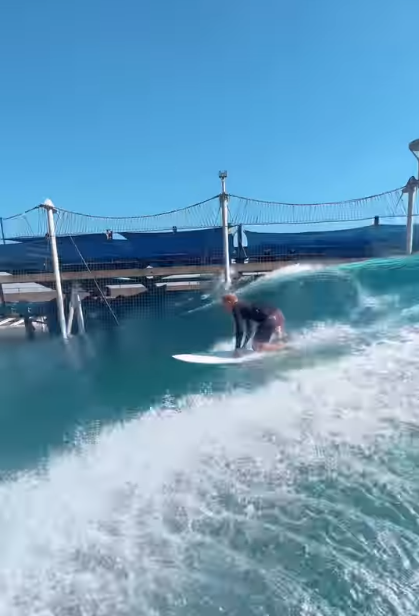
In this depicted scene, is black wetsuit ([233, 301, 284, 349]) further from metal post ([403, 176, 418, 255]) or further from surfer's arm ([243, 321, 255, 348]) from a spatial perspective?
metal post ([403, 176, 418, 255])

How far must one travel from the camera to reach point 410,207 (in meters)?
8.27

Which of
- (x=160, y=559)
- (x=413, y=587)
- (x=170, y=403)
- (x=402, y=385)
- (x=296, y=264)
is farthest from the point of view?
(x=296, y=264)

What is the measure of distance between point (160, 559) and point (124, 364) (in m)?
4.44

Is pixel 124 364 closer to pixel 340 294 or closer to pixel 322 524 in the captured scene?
pixel 340 294

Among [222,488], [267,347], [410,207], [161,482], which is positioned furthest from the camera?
[410,207]

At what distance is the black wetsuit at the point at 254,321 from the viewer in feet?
17.0

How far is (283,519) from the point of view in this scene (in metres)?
2.04

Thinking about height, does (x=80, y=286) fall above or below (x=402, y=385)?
above

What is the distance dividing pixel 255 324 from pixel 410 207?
5.33 metres

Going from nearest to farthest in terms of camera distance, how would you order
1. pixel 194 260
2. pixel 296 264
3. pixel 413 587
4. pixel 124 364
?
pixel 413 587 < pixel 124 364 < pixel 296 264 < pixel 194 260

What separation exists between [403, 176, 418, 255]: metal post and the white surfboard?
16.9 feet

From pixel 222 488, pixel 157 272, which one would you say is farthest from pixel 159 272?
pixel 222 488

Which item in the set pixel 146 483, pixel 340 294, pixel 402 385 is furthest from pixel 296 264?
pixel 146 483

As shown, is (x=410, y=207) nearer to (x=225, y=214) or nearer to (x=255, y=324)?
(x=225, y=214)
